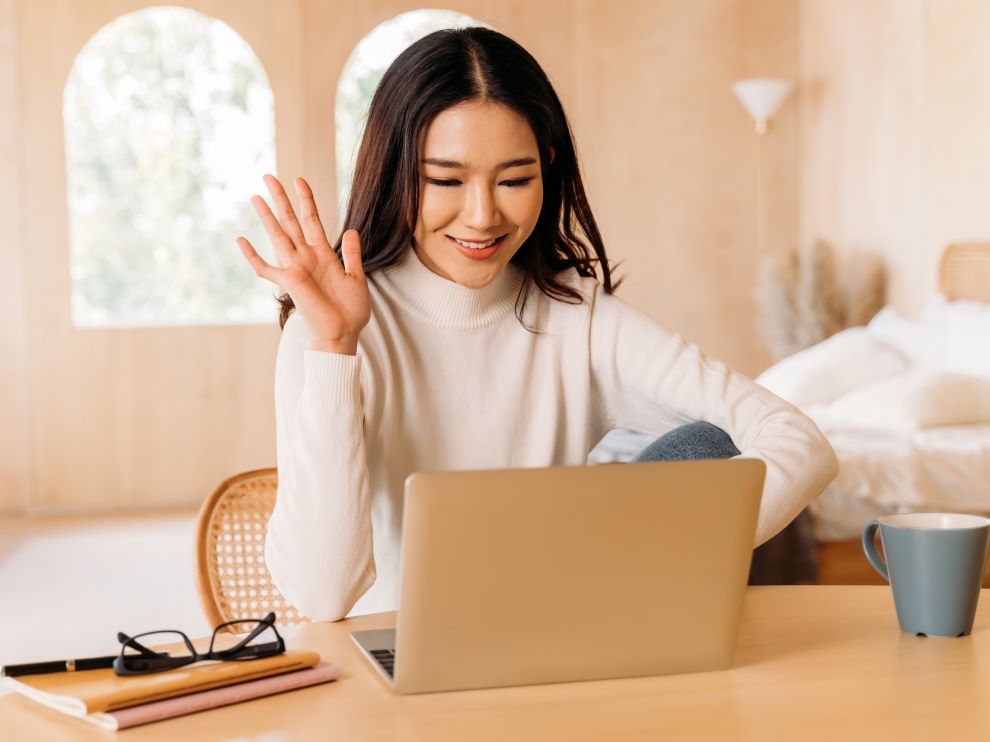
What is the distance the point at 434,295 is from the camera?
1.62 metres

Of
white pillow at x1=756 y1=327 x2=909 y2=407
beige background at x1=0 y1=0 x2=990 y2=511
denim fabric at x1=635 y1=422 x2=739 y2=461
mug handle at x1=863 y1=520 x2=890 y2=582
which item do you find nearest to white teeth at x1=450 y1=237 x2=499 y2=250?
denim fabric at x1=635 y1=422 x2=739 y2=461

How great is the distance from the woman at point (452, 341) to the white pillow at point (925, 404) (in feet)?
6.73

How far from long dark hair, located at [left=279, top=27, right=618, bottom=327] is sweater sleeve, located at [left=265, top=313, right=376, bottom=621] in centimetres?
25

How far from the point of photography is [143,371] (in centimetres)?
548

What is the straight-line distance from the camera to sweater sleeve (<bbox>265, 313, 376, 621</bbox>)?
4.37 feet

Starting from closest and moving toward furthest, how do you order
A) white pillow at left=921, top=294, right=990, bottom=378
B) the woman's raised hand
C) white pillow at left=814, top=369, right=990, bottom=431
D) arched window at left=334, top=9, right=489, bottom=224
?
the woman's raised hand, white pillow at left=814, top=369, right=990, bottom=431, white pillow at left=921, top=294, right=990, bottom=378, arched window at left=334, top=9, right=489, bottom=224

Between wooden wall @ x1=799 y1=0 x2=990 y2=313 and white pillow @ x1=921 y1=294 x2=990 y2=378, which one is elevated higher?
wooden wall @ x1=799 y1=0 x2=990 y2=313

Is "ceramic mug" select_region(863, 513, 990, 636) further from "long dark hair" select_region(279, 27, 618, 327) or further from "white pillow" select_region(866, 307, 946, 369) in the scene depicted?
"white pillow" select_region(866, 307, 946, 369)

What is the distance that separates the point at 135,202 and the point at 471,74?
169 inches

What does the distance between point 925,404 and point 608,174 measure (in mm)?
2674

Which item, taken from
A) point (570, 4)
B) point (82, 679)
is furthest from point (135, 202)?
point (82, 679)

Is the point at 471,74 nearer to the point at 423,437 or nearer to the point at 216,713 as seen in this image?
the point at 423,437

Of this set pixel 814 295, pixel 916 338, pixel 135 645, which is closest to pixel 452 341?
pixel 135 645

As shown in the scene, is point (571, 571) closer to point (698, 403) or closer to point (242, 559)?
point (698, 403)
